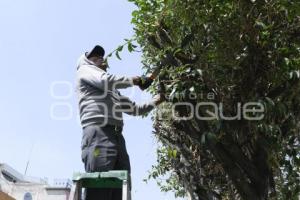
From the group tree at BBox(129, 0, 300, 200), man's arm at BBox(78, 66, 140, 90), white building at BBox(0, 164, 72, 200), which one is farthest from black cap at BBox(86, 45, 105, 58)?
white building at BBox(0, 164, 72, 200)

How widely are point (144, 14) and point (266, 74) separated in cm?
173

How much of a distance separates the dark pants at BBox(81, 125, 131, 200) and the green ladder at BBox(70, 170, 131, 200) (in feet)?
0.29

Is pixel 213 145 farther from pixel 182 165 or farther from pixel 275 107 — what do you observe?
pixel 182 165

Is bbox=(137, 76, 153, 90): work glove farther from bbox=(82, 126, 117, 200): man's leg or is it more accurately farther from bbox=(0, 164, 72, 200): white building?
bbox=(0, 164, 72, 200): white building

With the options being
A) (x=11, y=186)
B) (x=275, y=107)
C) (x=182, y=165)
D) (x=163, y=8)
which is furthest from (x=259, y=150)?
(x=11, y=186)

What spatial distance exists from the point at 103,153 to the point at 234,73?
2264mm

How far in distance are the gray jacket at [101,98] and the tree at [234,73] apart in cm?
111

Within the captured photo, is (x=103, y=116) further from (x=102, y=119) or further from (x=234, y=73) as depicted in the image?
(x=234, y=73)

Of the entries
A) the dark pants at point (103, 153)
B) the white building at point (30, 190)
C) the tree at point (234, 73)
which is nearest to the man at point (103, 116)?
the dark pants at point (103, 153)

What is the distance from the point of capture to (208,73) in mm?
5191

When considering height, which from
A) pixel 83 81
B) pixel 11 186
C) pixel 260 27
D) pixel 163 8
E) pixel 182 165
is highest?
pixel 163 8

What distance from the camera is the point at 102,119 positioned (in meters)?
3.78

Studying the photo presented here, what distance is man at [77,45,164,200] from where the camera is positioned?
11.8ft

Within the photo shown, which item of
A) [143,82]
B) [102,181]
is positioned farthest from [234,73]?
[102,181]
